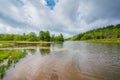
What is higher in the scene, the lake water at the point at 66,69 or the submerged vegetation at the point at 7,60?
the submerged vegetation at the point at 7,60

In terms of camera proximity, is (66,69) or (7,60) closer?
(66,69)

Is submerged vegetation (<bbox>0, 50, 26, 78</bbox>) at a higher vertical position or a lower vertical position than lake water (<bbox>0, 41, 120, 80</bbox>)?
higher

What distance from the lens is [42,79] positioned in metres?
11.4

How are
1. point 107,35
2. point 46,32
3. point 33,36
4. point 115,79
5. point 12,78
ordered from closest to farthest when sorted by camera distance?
point 115,79, point 12,78, point 46,32, point 33,36, point 107,35

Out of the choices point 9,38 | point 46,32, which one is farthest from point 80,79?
point 9,38

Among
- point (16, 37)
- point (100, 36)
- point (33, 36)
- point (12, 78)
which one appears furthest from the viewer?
point (100, 36)

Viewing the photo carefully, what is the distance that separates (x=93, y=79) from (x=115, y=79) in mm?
2222

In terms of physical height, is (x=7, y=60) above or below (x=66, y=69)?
above

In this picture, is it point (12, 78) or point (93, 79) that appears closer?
point (93, 79)

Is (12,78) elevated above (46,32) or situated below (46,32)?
below

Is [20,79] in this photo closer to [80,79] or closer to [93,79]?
[80,79]

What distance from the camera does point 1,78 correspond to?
11828 millimetres

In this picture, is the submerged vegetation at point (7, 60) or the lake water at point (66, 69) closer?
the lake water at point (66, 69)

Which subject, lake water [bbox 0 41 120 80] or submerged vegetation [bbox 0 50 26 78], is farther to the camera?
submerged vegetation [bbox 0 50 26 78]
